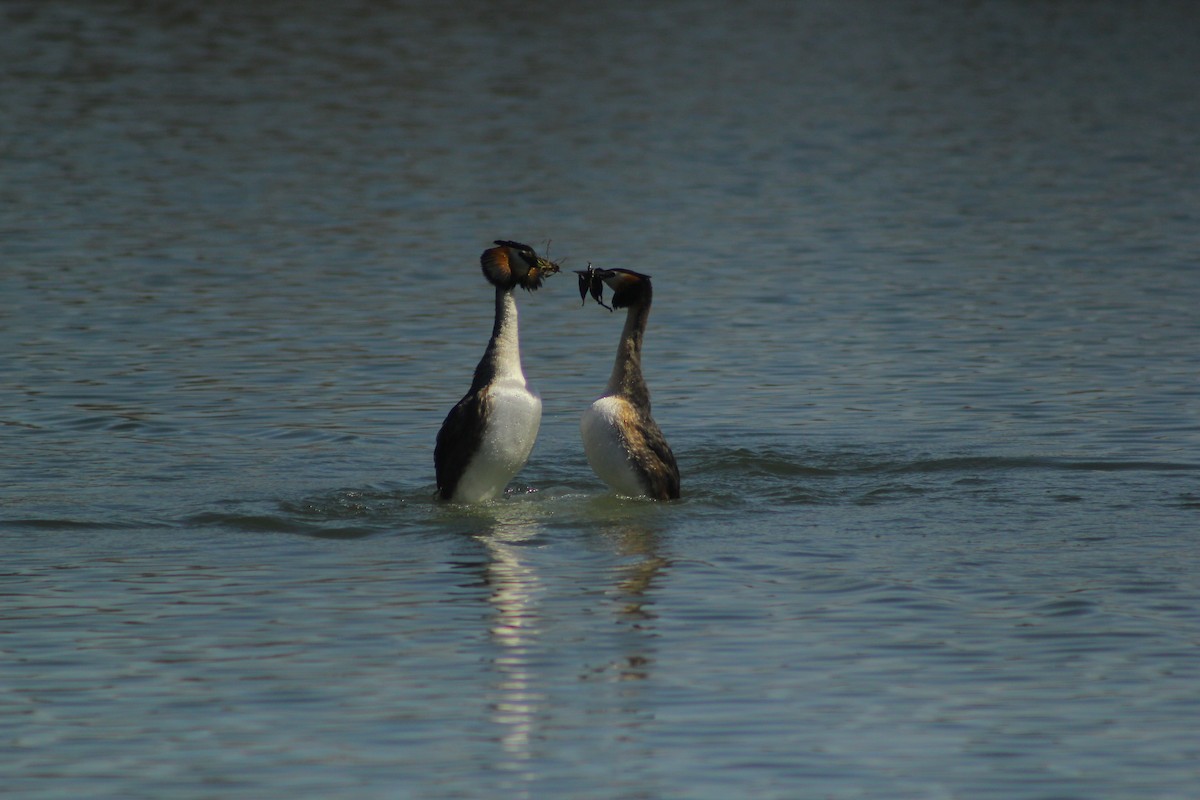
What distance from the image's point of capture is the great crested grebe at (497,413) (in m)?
13.4

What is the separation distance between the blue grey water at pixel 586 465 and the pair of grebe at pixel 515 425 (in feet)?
0.83

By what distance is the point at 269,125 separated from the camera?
1460 inches

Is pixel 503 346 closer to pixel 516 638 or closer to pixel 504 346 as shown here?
pixel 504 346

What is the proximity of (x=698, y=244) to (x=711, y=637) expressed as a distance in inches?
642

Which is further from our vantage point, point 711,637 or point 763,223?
point 763,223

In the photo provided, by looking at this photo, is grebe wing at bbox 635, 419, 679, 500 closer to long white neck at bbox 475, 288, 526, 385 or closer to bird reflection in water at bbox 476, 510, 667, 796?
bird reflection in water at bbox 476, 510, 667, 796

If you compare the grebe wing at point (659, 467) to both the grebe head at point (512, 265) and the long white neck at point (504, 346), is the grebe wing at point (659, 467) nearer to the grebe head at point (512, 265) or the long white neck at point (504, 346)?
the long white neck at point (504, 346)

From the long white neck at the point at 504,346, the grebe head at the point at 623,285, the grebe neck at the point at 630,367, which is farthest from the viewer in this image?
the grebe head at the point at 623,285

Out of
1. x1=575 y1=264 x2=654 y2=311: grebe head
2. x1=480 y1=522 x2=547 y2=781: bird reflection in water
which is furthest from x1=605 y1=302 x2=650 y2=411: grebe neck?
x1=480 y1=522 x2=547 y2=781: bird reflection in water

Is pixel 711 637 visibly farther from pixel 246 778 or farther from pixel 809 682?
A: pixel 246 778

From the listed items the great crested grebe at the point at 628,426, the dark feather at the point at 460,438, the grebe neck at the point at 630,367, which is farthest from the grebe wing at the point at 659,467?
the dark feather at the point at 460,438

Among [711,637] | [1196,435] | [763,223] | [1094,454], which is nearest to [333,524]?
[711,637]

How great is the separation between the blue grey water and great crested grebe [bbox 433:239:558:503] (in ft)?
0.94

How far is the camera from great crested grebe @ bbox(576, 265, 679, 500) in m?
13.5
